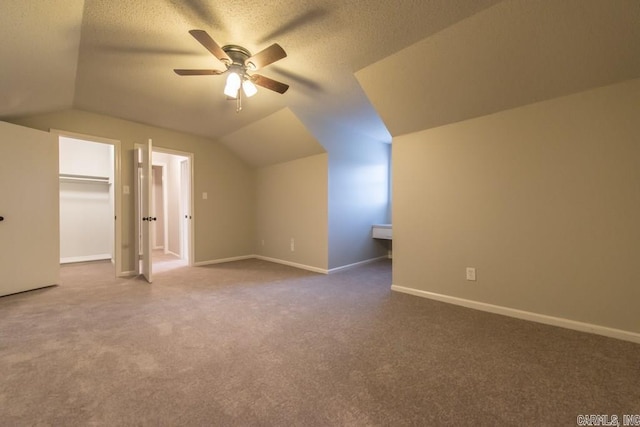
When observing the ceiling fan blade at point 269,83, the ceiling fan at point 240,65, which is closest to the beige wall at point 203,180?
the ceiling fan at point 240,65

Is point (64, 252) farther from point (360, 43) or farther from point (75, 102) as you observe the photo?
point (360, 43)

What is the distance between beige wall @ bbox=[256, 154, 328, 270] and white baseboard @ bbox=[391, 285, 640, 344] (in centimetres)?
179

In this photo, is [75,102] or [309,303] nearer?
[309,303]

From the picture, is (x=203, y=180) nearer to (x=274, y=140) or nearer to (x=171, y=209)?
(x=274, y=140)

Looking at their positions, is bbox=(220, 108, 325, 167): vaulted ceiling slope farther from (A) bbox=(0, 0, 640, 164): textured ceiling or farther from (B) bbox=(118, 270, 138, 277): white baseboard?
(B) bbox=(118, 270, 138, 277): white baseboard

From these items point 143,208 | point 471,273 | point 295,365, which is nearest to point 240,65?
point 295,365

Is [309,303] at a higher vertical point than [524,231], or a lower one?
lower

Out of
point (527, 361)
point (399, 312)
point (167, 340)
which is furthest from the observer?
point (399, 312)

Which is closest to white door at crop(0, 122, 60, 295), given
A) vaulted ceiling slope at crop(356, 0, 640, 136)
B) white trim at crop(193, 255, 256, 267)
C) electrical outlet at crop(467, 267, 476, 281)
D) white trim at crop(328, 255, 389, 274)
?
white trim at crop(193, 255, 256, 267)

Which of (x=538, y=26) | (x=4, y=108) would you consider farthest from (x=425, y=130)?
(x=4, y=108)

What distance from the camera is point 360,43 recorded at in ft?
6.95

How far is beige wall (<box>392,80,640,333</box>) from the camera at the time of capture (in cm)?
201

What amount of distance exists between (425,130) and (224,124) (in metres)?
3.01

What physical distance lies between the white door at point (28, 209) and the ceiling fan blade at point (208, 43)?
2891mm
